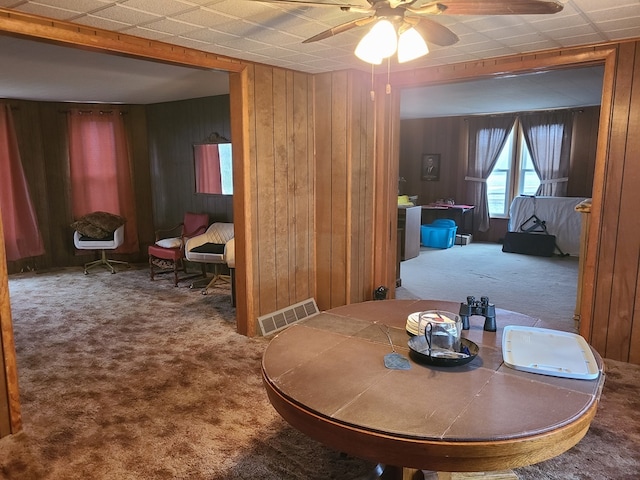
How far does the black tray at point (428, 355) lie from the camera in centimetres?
177

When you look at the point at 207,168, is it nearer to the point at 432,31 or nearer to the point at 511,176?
the point at 432,31

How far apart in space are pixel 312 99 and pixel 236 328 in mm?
2193

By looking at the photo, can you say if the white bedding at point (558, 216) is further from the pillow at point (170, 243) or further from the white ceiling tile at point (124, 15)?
the white ceiling tile at point (124, 15)

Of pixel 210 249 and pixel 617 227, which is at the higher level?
pixel 617 227

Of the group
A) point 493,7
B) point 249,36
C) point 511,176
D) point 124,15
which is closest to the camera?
Result: point 493,7

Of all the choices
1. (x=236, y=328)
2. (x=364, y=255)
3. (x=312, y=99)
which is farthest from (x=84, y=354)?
(x=312, y=99)

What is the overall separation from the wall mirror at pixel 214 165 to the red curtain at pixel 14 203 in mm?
2406

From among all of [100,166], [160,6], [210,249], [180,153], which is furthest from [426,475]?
[100,166]

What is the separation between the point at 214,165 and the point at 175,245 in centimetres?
116

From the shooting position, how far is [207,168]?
6172mm

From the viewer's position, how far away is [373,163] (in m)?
4.48

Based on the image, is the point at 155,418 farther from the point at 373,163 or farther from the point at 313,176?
the point at 373,163

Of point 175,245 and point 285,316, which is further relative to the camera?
point 175,245

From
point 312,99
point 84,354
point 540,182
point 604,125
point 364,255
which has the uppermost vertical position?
point 312,99
